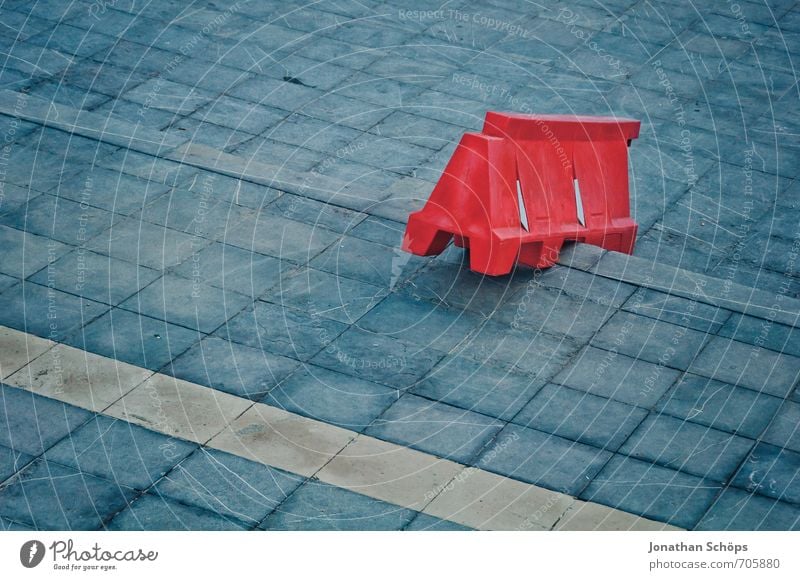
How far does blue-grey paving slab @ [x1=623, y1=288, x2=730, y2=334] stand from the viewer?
1285 centimetres

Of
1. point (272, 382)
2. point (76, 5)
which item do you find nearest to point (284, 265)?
point (272, 382)

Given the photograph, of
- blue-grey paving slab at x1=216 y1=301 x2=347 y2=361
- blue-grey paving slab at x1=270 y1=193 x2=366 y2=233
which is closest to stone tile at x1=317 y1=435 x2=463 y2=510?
blue-grey paving slab at x1=216 y1=301 x2=347 y2=361

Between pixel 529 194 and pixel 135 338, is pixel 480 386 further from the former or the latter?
pixel 135 338

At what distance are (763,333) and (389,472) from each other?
14.3ft

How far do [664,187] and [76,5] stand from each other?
9416mm

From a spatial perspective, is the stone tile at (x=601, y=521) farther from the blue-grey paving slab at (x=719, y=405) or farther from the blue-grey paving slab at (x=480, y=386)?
the blue-grey paving slab at (x=719, y=405)

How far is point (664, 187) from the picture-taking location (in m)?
15.7

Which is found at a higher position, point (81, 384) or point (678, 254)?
point (81, 384)

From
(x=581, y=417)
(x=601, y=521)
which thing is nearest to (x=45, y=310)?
(x=581, y=417)

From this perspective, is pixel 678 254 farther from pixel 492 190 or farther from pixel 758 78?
pixel 758 78

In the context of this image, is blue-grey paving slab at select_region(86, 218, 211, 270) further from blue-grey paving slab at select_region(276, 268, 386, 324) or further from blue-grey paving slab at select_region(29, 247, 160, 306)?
blue-grey paving slab at select_region(276, 268, 386, 324)
